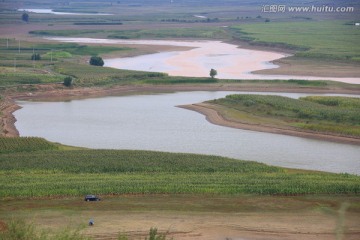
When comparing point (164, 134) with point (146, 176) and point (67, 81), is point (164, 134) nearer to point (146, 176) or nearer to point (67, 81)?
point (146, 176)

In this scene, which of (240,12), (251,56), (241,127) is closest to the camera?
(241,127)

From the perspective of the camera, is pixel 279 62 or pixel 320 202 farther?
pixel 279 62

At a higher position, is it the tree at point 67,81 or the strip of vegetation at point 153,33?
the strip of vegetation at point 153,33

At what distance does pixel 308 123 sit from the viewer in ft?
118

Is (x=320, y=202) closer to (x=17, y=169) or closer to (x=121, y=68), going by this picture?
(x=17, y=169)

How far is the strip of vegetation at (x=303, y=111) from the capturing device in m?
34.9

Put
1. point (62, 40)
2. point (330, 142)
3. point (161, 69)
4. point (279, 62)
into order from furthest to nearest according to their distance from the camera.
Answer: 1. point (62, 40)
2. point (279, 62)
3. point (161, 69)
4. point (330, 142)

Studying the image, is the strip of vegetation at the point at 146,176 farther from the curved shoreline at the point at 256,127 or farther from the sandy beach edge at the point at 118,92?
the sandy beach edge at the point at 118,92

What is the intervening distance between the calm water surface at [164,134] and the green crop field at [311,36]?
73.8ft

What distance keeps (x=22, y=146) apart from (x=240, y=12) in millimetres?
79238

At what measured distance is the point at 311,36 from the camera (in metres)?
75.5

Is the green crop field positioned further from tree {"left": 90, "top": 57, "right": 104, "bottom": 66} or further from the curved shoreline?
the curved shoreline

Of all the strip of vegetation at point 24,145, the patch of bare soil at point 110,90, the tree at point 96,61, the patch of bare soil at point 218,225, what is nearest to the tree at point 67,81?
the patch of bare soil at point 110,90

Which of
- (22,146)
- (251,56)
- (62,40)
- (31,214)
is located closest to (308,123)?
(22,146)
